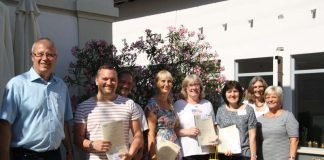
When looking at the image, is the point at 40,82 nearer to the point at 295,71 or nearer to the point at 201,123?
the point at 201,123

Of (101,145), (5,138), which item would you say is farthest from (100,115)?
(5,138)

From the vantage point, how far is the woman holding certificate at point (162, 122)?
4.57 m

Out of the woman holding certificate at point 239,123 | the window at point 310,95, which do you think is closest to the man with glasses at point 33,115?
the woman holding certificate at point 239,123

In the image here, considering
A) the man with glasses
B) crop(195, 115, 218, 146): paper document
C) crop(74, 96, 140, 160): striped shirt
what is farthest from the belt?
crop(195, 115, 218, 146): paper document

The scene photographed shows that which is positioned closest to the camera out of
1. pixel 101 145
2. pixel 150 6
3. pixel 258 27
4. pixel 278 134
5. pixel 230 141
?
pixel 101 145

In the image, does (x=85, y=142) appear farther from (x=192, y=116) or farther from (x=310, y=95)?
(x=310, y=95)

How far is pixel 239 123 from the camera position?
5148 millimetres

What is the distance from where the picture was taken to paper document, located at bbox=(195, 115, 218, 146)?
4.89 metres

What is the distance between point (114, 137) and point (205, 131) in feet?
4.64

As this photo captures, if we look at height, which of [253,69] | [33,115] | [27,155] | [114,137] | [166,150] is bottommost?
[166,150]

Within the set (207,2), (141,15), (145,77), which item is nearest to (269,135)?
(145,77)

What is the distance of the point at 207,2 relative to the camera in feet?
35.7

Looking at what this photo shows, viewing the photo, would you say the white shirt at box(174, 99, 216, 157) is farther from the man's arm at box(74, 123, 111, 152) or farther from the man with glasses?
the man with glasses

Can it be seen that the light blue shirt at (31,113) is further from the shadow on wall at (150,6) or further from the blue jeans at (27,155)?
the shadow on wall at (150,6)
